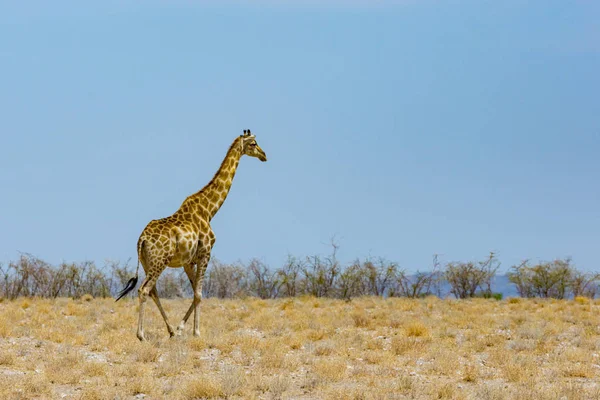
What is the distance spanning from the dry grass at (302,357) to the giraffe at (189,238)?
3.19ft

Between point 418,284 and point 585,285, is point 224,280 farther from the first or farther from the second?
point 585,285

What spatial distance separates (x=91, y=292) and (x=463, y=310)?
636 inches

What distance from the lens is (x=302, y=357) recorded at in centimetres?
1338

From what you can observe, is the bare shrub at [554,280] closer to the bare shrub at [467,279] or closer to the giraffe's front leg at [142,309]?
the bare shrub at [467,279]

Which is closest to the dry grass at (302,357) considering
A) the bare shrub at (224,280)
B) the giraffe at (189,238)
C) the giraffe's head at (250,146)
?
the giraffe at (189,238)

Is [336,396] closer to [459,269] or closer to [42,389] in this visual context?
[42,389]

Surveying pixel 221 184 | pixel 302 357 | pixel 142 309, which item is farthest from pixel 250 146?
pixel 302 357

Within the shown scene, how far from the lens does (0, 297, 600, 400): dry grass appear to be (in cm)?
1045

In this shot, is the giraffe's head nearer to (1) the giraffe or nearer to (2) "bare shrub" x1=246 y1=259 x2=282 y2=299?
(1) the giraffe

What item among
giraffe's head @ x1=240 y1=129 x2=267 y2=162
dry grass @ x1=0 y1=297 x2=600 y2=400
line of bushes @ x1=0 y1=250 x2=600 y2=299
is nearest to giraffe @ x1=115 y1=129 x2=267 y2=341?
giraffe's head @ x1=240 y1=129 x2=267 y2=162

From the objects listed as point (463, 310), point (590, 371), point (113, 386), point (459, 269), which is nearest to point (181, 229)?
point (113, 386)

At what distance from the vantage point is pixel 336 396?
32.7 feet

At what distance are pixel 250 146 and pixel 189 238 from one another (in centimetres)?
287

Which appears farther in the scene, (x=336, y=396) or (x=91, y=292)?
(x=91, y=292)
